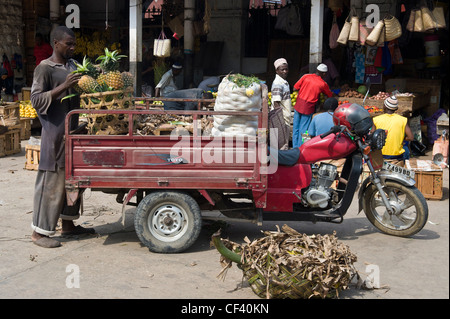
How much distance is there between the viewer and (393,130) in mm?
8242

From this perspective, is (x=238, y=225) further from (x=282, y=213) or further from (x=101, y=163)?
(x=101, y=163)

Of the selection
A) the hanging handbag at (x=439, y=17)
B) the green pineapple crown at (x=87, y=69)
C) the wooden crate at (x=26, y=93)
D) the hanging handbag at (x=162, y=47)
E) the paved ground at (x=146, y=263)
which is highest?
the hanging handbag at (x=439, y=17)

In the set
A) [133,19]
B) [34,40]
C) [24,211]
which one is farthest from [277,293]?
[34,40]

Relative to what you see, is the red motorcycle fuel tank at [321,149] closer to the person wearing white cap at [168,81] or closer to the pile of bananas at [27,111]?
the person wearing white cap at [168,81]

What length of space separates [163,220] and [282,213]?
1245mm

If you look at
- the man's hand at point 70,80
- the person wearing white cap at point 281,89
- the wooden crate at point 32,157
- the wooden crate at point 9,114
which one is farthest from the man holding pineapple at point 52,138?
the wooden crate at point 9,114

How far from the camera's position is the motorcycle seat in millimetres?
6027

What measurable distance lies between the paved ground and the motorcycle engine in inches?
23.9

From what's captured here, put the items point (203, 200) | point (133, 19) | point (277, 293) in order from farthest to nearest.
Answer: point (133, 19)
point (203, 200)
point (277, 293)

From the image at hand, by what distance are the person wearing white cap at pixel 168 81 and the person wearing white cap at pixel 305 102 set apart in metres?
2.72

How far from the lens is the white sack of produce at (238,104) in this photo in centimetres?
588

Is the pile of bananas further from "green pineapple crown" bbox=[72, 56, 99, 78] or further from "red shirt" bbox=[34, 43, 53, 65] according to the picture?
"green pineapple crown" bbox=[72, 56, 99, 78]

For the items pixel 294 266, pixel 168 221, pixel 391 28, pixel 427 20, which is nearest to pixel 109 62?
pixel 168 221

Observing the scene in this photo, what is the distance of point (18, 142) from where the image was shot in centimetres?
1183
